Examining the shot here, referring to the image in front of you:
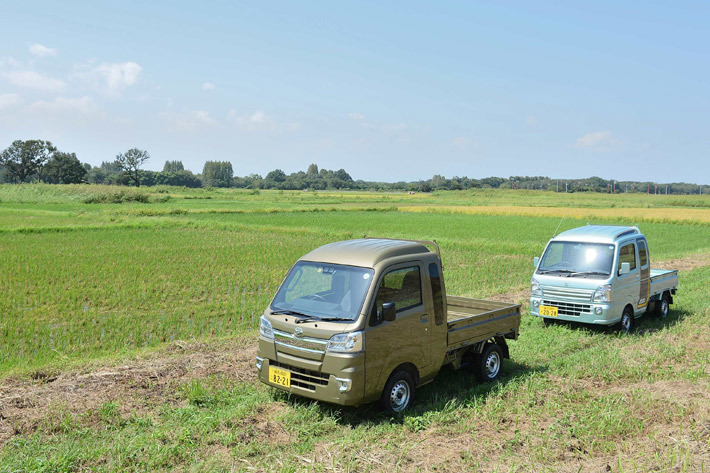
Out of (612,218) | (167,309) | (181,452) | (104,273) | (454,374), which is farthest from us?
(612,218)

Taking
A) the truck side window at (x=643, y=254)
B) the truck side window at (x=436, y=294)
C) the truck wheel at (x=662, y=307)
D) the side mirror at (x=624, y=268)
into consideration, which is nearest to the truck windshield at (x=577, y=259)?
the side mirror at (x=624, y=268)

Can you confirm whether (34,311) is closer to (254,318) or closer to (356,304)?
(254,318)

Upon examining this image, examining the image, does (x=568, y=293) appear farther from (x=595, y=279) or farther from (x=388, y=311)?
(x=388, y=311)

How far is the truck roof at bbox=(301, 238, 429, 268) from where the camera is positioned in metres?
6.49

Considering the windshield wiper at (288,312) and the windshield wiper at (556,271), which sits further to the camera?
the windshield wiper at (556,271)

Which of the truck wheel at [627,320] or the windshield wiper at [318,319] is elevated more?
the windshield wiper at [318,319]

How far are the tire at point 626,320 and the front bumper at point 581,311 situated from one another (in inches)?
11.6

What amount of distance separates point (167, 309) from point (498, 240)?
23536 millimetres

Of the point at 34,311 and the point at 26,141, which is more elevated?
the point at 26,141

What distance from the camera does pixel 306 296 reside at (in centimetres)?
679

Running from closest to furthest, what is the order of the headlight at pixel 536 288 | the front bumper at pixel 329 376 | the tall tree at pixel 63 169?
the front bumper at pixel 329 376
the headlight at pixel 536 288
the tall tree at pixel 63 169

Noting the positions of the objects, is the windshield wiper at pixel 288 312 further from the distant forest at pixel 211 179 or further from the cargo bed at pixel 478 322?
the distant forest at pixel 211 179

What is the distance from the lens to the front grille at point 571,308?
10.6 m

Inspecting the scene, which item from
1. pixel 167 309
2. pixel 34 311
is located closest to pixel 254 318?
pixel 167 309
